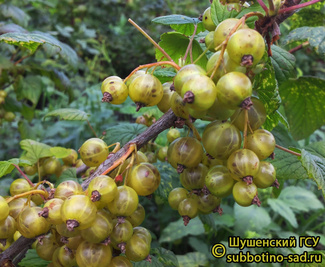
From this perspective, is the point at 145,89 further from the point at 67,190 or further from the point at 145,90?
the point at 67,190

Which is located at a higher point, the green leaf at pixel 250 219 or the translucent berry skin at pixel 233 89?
the translucent berry skin at pixel 233 89

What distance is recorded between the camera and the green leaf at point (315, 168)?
0.66 meters

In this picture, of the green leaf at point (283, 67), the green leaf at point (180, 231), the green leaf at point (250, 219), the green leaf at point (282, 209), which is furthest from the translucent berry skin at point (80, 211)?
the green leaf at point (282, 209)

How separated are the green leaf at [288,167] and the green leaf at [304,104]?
0.28m

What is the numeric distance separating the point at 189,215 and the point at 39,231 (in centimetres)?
35

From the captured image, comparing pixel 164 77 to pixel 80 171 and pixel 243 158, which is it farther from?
pixel 80 171

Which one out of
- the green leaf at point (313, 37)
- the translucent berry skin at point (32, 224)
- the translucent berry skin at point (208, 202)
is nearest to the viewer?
the translucent berry skin at point (32, 224)

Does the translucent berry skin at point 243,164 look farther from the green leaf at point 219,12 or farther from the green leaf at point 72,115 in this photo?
the green leaf at point 72,115

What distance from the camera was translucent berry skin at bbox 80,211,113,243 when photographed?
0.59 meters

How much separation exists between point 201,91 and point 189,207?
1.14ft

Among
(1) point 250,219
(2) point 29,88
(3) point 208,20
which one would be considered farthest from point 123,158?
(2) point 29,88

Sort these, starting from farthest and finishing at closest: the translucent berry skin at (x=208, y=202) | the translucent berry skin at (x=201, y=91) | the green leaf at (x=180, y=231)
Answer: the green leaf at (x=180, y=231)
the translucent berry skin at (x=208, y=202)
the translucent berry skin at (x=201, y=91)

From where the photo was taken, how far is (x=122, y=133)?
46.0 inches

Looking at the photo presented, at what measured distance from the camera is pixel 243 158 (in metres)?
0.60
